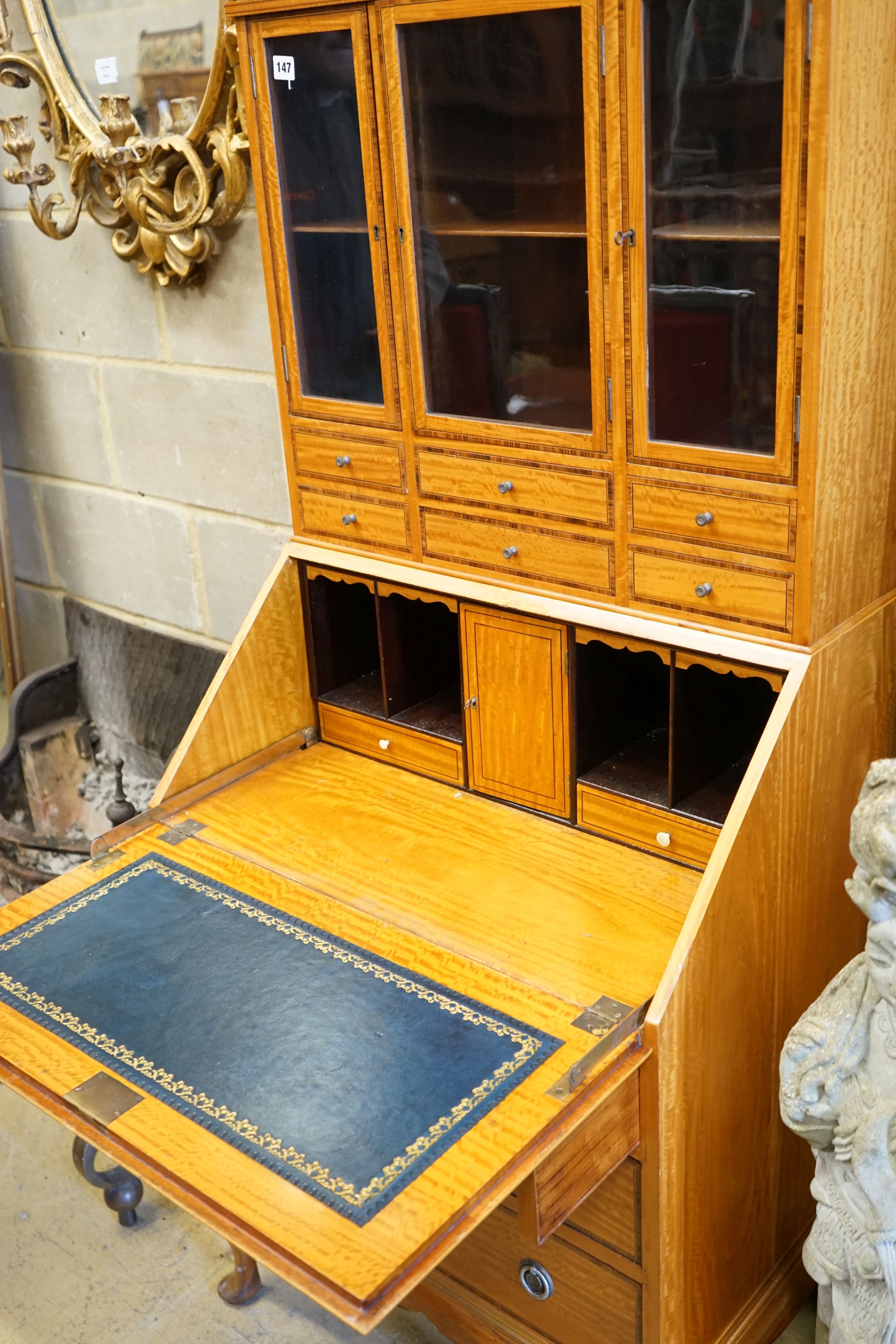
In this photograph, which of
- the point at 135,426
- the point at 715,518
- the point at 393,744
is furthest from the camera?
the point at 135,426

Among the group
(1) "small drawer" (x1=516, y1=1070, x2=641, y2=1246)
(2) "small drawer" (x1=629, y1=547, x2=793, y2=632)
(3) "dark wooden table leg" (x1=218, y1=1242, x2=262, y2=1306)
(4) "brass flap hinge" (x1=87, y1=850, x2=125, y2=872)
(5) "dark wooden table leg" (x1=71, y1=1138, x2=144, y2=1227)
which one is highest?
(2) "small drawer" (x1=629, y1=547, x2=793, y2=632)

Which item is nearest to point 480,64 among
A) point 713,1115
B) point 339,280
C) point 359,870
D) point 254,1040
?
point 339,280

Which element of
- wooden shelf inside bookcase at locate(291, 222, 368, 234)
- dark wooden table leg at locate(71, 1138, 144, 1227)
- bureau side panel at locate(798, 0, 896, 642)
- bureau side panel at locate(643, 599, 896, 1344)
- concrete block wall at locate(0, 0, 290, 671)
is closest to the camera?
bureau side panel at locate(798, 0, 896, 642)

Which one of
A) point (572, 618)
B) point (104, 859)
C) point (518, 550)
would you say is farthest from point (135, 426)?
point (572, 618)

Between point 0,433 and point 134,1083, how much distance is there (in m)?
2.28

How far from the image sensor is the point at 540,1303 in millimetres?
2027

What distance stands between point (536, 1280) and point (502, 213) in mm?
1541

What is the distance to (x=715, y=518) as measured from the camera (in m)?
1.69

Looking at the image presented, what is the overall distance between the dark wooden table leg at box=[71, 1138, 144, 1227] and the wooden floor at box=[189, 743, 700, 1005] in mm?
715

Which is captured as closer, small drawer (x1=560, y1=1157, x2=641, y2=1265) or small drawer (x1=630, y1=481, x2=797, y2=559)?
small drawer (x1=630, y1=481, x2=797, y2=559)

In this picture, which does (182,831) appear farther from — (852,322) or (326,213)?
(852,322)

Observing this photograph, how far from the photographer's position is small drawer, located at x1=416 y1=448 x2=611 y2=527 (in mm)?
1813

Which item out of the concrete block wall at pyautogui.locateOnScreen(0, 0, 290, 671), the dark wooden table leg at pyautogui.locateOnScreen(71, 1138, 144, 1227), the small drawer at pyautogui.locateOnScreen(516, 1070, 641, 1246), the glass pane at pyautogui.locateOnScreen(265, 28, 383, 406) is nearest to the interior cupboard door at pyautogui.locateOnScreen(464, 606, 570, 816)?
the glass pane at pyautogui.locateOnScreen(265, 28, 383, 406)

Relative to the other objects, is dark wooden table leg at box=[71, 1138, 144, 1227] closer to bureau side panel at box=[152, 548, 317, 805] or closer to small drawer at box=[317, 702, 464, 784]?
bureau side panel at box=[152, 548, 317, 805]
